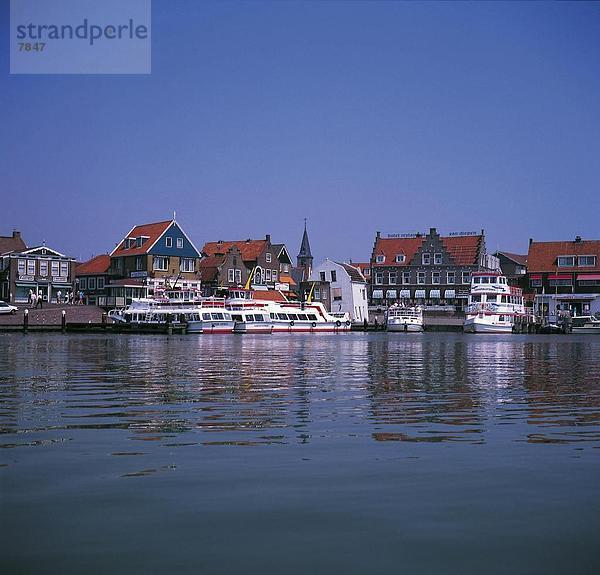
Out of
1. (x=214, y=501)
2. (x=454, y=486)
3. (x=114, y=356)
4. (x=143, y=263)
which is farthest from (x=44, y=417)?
(x=143, y=263)

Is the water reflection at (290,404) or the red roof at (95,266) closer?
the water reflection at (290,404)

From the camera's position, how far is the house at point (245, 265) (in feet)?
336

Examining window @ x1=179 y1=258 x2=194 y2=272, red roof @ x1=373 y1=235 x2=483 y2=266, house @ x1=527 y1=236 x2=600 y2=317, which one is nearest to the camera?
window @ x1=179 y1=258 x2=194 y2=272

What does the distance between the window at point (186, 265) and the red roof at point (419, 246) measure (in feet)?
99.5

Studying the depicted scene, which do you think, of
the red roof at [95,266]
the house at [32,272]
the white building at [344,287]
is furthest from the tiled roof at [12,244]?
the white building at [344,287]

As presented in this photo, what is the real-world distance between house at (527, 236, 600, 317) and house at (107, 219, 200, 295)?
49.0 m

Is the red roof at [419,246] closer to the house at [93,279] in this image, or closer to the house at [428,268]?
the house at [428,268]

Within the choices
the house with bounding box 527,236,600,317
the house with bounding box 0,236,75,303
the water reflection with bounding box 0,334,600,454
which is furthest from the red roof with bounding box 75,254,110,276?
the water reflection with bounding box 0,334,600,454

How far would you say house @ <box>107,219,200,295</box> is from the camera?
311 ft

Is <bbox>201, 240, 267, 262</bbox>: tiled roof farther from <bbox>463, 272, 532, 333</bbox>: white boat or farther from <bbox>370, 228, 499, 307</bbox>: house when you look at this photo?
<bbox>463, 272, 532, 333</bbox>: white boat

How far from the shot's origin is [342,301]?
375 ft

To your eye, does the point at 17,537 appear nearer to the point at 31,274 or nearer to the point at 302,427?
the point at 302,427

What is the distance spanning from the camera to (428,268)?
112 metres

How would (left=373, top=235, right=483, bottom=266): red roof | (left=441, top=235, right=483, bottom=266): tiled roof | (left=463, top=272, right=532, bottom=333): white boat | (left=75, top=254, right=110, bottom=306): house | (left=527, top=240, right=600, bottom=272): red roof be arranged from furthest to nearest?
(left=373, top=235, right=483, bottom=266): red roof, (left=441, top=235, right=483, bottom=266): tiled roof, (left=527, top=240, right=600, bottom=272): red roof, (left=75, top=254, right=110, bottom=306): house, (left=463, top=272, right=532, bottom=333): white boat
